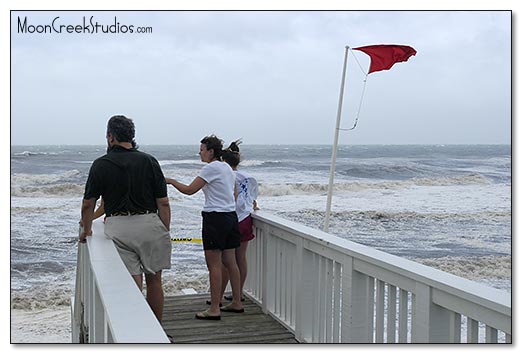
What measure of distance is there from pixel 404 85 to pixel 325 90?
4.20 ft

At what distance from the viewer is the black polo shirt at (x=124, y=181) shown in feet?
10.2

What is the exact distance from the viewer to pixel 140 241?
323 cm

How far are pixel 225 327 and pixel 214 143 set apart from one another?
3.99ft

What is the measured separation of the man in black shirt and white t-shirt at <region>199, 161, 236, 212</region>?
0.54m

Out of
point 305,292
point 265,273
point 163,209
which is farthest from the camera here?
point 265,273

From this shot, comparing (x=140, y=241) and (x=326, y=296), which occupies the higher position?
(x=140, y=241)

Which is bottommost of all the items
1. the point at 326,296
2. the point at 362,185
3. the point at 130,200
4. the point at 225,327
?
the point at 362,185

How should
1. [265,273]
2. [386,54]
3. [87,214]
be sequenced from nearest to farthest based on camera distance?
[87,214] → [265,273] → [386,54]

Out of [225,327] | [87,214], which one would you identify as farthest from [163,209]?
[225,327]

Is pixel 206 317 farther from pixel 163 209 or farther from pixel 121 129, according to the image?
pixel 121 129

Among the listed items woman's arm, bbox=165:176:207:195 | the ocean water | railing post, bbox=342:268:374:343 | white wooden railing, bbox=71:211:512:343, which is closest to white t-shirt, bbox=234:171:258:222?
white wooden railing, bbox=71:211:512:343

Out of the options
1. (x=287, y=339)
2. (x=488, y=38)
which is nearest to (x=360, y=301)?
(x=287, y=339)

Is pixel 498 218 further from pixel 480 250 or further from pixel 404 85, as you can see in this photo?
pixel 404 85

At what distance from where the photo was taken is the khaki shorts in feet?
10.4
